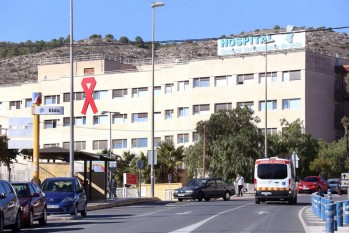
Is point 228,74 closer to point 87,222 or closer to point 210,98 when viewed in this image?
point 210,98

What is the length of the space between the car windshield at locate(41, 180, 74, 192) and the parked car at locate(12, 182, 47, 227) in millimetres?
3346

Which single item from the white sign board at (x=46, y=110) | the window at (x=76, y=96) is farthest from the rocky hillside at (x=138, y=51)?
the white sign board at (x=46, y=110)

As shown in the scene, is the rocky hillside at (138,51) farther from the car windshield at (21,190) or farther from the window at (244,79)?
the car windshield at (21,190)

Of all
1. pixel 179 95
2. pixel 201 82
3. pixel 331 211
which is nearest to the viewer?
pixel 331 211

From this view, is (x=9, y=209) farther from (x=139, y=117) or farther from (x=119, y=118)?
(x=119, y=118)

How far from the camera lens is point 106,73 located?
102625mm

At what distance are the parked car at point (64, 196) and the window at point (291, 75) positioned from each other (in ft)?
188

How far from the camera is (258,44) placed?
297 feet

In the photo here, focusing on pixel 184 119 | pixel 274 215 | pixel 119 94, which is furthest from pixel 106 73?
pixel 274 215

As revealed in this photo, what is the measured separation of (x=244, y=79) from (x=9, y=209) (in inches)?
2731

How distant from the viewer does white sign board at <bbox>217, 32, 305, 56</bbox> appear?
290 feet

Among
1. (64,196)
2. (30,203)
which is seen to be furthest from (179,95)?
(30,203)

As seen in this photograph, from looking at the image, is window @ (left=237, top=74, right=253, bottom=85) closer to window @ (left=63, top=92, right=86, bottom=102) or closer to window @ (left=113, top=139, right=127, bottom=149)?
window @ (left=113, top=139, right=127, bottom=149)

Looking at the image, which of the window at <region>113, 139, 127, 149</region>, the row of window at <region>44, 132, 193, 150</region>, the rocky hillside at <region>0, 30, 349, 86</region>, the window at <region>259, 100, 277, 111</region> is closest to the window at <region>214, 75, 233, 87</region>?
the window at <region>259, 100, 277, 111</region>
